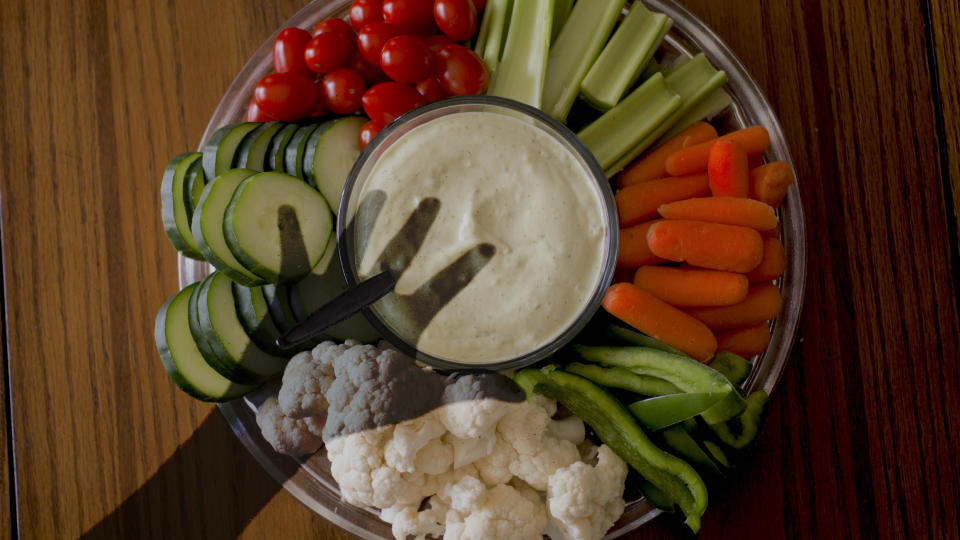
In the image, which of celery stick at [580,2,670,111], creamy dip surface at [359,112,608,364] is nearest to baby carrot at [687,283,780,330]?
creamy dip surface at [359,112,608,364]

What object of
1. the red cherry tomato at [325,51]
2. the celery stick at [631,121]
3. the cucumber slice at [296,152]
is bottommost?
the celery stick at [631,121]

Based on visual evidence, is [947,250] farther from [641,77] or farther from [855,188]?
[641,77]

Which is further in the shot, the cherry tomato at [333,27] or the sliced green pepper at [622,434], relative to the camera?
the cherry tomato at [333,27]

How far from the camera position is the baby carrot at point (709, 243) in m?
1.17

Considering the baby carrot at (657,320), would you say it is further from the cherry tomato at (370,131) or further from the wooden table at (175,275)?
the cherry tomato at (370,131)

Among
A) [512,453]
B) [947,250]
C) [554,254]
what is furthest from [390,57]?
[947,250]

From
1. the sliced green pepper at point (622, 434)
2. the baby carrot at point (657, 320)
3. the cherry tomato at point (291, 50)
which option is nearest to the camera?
the sliced green pepper at point (622, 434)

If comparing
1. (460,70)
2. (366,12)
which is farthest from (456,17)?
(366,12)

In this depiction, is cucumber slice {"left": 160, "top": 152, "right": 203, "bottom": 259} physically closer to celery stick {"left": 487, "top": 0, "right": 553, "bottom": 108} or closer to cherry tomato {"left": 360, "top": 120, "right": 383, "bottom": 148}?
cherry tomato {"left": 360, "top": 120, "right": 383, "bottom": 148}

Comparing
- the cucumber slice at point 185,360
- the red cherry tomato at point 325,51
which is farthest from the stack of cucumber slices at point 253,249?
the red cherry tomato at point 325,51

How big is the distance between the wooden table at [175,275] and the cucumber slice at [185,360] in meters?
0.15

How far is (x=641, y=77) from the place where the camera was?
130 centimetres

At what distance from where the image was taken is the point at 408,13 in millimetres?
1265

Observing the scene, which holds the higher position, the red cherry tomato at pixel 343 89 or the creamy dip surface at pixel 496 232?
the red cherry tomato at pixel 343 89
